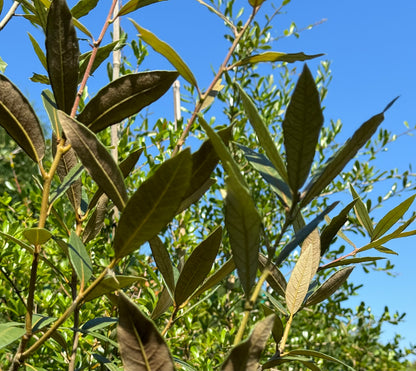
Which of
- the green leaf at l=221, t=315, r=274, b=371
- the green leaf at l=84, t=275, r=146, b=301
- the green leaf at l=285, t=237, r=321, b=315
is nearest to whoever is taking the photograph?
the green leaf at l=221, t=315, r=274, b=371

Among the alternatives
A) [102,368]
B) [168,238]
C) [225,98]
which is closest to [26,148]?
[102,368]

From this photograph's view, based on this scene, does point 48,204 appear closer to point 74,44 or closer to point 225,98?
point 74,44

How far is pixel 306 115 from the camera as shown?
1.34 feet

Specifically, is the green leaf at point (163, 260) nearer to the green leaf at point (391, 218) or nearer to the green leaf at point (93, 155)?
the green leaf at point (93, 155)

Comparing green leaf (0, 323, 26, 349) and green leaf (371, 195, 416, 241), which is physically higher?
green leaf (371, 195, 416, 241)

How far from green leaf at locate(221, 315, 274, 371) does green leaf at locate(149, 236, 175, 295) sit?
0.23 metres

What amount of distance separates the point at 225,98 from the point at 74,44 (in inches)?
106

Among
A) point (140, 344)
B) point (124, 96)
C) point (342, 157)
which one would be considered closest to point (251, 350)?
point (140, 344)

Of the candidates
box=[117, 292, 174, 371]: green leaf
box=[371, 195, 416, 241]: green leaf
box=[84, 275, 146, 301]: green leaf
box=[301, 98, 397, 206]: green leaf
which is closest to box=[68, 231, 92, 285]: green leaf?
box=[84, 275, 146, 301]: green leaf

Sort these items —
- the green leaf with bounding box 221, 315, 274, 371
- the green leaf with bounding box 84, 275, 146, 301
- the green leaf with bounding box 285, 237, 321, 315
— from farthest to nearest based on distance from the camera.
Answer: the green leaf with bounding box 285, 237, 321, 315 < the green leaf with bounding box 84, 275, 146, 301 < the green leaf with bounding box 221, 315, 274, 371

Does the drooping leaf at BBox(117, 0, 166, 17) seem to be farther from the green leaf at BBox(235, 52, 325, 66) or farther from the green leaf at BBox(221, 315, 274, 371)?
the green leaf at BBox(221, 315, 274, 371)

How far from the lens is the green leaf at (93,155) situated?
1.53 ft

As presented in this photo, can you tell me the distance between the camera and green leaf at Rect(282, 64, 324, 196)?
40 centimetres

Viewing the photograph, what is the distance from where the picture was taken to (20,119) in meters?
0.55
